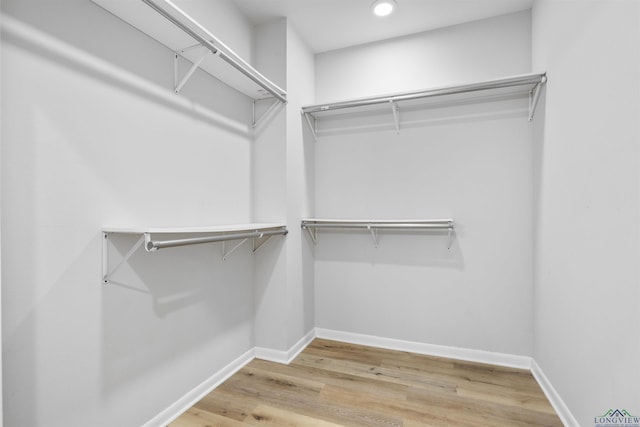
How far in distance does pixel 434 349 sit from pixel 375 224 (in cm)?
109

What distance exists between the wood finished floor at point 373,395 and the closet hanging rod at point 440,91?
1.95 meters

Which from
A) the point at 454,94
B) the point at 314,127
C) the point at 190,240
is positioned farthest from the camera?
the point at 314,127

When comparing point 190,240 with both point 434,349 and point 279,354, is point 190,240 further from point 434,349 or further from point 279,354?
point 434,349

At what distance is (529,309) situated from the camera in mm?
2234

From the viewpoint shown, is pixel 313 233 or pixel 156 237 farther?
pixel 313 233

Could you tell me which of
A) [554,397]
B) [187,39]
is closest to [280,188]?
[187,39]

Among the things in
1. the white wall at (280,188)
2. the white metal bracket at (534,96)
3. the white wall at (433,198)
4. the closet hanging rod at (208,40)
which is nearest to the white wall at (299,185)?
the white wall at (280,188)

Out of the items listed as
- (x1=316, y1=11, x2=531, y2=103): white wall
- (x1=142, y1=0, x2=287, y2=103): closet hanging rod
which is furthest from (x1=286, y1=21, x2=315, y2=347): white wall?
(x1=142, y1=0, x2=287, y2=103): closet hanging rod

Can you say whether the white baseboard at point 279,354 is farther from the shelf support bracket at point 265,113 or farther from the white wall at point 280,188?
the shelf support bracket at point 265,113

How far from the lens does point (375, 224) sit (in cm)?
248

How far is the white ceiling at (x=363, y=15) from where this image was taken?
2.20 metres

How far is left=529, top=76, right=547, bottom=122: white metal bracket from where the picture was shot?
77.2 inches

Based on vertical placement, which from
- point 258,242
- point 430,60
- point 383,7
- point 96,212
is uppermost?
point 383,7

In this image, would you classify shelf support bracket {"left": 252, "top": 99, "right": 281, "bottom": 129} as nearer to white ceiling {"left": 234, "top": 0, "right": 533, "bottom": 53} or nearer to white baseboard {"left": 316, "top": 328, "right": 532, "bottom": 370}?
white ceiling {"left": 234, "top": 0, "right": 533, "bottom": 53}
